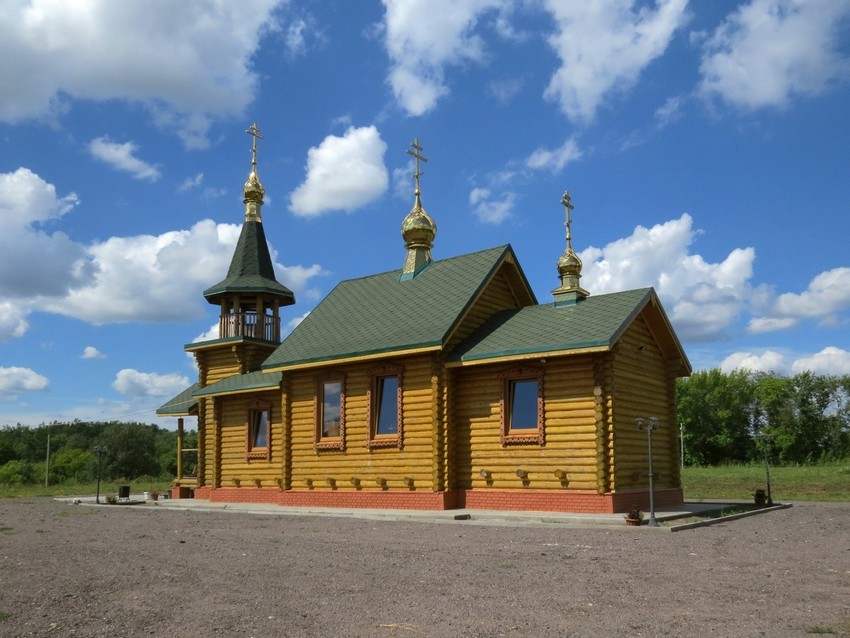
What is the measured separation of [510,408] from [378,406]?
12.0 feet

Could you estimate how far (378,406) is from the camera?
19516mm

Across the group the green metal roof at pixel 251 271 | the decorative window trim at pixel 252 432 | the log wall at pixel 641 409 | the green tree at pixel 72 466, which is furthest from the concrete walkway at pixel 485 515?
the green tree at pixel 72 466

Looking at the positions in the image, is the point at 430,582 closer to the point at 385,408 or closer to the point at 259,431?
the point at 385,408

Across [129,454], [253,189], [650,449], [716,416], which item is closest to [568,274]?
[650,449]

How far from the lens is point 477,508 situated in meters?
17.8

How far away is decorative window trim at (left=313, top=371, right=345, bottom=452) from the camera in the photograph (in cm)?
2005

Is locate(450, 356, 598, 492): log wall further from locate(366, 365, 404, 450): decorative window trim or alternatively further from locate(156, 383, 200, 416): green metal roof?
locate(156, 383, 200, 416): green metal roof

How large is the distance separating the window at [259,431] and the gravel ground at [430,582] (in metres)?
9.16

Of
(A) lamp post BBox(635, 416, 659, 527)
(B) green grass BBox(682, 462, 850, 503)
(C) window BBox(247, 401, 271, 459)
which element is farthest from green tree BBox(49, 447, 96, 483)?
(A) lamp post BBox(635, 416, 659, 527)

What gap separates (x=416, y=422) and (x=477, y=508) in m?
2.45

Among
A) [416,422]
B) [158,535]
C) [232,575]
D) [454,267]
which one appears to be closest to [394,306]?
[454,267]

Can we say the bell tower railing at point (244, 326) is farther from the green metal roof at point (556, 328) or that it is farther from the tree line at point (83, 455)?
the tree line at point (83, 455)

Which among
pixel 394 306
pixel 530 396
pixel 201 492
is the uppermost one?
pixel 394 306

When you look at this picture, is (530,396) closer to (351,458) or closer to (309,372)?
(351,458)
